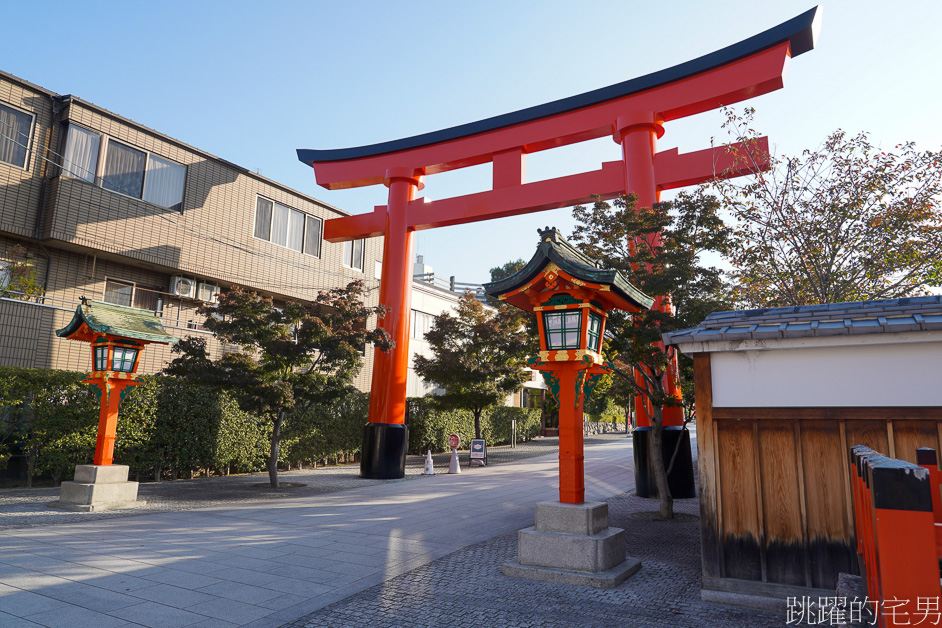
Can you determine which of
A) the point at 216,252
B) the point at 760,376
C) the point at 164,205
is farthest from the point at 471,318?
the point at 760,376

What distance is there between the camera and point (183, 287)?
16.0 metres

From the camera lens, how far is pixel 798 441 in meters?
5.21

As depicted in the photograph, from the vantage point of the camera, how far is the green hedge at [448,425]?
67.7 feet

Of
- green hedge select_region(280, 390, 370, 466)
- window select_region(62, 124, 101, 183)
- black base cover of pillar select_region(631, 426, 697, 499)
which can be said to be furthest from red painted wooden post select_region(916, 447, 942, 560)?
window select_region(62, 124, 101, 183)

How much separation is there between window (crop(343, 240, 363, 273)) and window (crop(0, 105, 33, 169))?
1033 cm

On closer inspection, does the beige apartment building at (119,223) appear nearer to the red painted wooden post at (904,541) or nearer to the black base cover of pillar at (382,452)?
the black base cover of pillar at (382,452)

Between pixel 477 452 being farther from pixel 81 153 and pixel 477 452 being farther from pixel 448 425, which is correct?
pixel 81 153

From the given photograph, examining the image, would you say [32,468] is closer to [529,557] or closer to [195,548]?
[195,548]

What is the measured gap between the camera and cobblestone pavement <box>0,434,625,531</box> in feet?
28.9

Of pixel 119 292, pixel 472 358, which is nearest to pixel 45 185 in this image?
pixel 119 292

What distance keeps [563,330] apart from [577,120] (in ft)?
26.2

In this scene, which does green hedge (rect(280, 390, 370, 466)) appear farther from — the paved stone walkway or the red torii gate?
the paved stone walkway

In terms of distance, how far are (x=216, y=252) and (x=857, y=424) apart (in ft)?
54.5

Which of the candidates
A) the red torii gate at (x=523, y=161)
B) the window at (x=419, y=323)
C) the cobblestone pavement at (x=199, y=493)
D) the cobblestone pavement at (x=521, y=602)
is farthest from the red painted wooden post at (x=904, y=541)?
the window at (x=419, y=323)
